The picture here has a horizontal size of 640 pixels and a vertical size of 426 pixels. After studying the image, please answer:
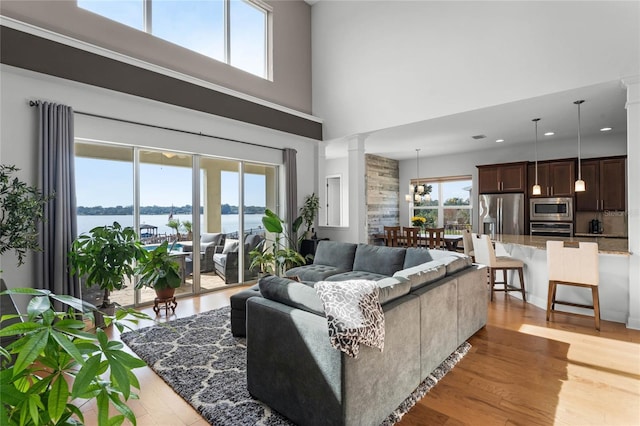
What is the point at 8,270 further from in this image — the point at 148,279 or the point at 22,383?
the point at 22,383

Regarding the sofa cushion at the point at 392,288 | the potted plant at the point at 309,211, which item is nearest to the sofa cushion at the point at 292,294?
Result: the sofa cushion at the point at 392,288

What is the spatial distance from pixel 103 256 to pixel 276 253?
9.30 feet

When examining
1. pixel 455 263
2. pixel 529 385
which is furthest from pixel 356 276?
pixel 529 385

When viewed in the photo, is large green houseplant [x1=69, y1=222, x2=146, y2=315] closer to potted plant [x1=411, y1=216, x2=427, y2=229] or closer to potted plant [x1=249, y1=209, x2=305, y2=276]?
Answer: potted plant [x1=249, y1=209, x2=305, y2=276]

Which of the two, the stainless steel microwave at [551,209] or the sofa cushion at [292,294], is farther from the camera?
the stainless steel microwave at [551,209]

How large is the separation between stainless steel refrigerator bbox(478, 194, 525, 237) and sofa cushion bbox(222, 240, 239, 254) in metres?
5.47

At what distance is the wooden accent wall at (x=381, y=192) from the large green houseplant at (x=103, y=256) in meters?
6.12

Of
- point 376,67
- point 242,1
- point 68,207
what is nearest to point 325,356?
point 68,207

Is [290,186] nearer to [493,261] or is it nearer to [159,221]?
[159,221]

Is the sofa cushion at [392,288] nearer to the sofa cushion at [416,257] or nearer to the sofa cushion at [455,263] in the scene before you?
the sofa cushion at [455,263]

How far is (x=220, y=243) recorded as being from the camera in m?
5.52

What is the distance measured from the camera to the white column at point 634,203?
356cm

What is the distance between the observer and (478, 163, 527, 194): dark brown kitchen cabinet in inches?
279

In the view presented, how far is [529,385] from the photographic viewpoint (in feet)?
8.07
